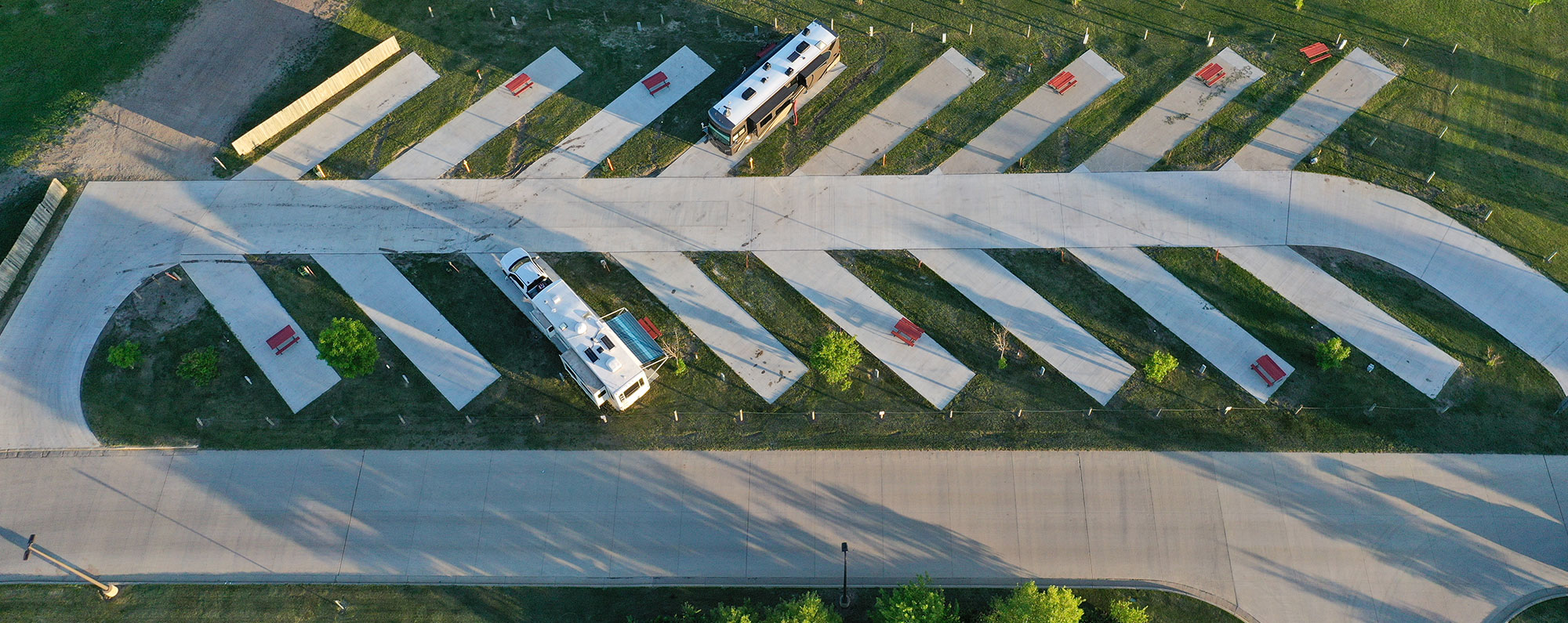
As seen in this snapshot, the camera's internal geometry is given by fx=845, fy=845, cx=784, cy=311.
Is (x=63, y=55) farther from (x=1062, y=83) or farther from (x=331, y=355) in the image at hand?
(x=1062, y=83)

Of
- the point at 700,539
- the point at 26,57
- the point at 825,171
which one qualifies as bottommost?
the point at 700,539

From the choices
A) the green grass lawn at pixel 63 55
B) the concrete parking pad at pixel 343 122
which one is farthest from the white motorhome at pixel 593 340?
the green grass lawn at pixel 63 55

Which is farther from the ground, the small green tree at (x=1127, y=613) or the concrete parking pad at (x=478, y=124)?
the concrete parking pad at (x=478, y=124)

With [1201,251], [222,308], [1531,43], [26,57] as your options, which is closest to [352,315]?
[222,308]

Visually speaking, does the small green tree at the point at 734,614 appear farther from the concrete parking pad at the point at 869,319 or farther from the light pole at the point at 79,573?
the light pole at the point at 79,573

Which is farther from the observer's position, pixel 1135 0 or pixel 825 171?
pixel 1135 0

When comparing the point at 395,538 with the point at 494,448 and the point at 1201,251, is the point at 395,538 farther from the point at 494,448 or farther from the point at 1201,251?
the point at 1201,251
